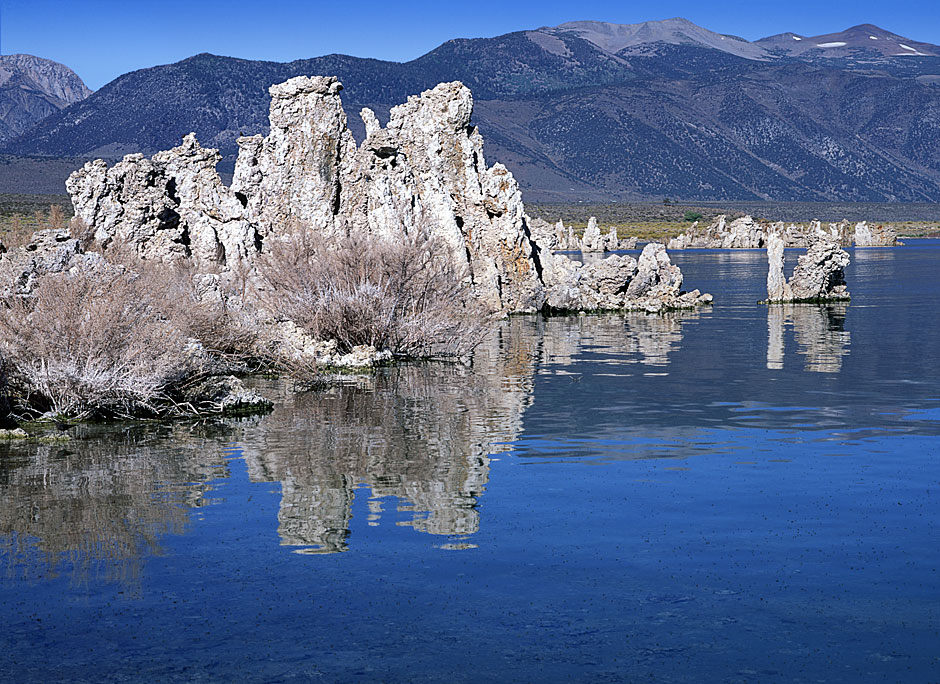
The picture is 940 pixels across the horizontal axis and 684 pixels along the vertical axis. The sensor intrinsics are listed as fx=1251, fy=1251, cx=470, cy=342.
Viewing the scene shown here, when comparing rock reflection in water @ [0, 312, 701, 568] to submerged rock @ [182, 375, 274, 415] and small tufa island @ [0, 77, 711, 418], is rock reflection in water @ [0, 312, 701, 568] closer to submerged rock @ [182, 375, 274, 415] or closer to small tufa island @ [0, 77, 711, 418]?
submerged rock @ [182, 375, 274, 415]

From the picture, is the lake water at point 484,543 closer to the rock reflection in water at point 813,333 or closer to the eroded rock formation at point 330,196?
the rock reflection in water at point 813,333

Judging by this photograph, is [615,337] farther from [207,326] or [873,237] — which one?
[873,237]

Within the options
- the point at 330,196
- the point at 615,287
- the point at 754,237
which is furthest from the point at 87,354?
the point at 754,237

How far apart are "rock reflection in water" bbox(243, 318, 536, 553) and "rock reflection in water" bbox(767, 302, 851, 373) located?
7.61 meters

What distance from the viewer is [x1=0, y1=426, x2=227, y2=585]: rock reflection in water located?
12.3 meters

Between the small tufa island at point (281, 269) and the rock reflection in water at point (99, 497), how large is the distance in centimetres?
157

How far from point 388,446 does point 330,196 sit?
22336 millimetres

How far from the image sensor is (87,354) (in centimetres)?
2033

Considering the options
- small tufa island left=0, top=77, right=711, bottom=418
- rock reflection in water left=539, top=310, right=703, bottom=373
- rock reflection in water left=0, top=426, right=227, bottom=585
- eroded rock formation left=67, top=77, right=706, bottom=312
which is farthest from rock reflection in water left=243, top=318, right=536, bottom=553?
eroded rock formation left=67, top=77, right=706, bottom=312

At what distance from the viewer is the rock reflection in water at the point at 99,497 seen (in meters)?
12.3

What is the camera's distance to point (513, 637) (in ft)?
33.3

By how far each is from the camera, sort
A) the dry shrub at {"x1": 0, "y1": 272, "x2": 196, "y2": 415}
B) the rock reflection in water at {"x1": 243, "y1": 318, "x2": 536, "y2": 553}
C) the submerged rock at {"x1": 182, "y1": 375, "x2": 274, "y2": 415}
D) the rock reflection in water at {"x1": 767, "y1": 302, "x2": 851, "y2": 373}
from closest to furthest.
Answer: the rock reflection in water at {"x1": 243, "y1": 318, "x2": 536, "y2": 553}
the dry shrub at {"x1": 0, "y1": 272, "x2": 196, "y2": 415}
the submerged rock at {"x1": 182, "y1": 375, "x2": 274, "y2": 415}
the rock reflection in water at {"x1": 767, "y1": 302, "x2": 851, "y2": 373}

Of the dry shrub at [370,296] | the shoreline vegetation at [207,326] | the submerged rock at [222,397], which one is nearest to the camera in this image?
the shoreline vegetation at [207,326]

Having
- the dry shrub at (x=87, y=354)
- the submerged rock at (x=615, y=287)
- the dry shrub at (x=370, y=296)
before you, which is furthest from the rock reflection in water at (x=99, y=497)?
the submerged rock at (x=615, y=287)
